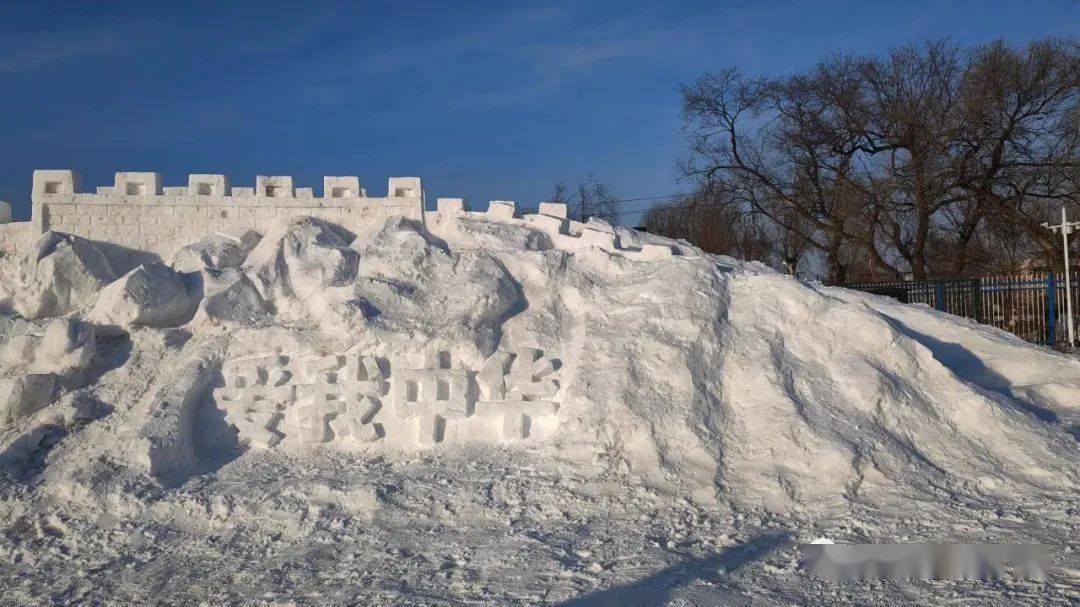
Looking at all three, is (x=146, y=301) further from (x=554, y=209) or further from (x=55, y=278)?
(x=554, y=209)

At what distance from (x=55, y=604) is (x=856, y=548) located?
543 centimetres

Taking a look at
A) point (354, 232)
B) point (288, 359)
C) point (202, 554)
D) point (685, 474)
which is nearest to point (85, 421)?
point (288, 359)

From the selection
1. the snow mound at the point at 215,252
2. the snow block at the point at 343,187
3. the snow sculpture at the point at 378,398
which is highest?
the snow block at the point at 343,187

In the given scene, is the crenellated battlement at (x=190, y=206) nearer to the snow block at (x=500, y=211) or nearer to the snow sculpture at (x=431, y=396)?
the snow block at (x=500, y=211)

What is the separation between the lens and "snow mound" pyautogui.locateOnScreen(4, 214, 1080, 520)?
7.38 metres

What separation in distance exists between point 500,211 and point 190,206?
3768 mm

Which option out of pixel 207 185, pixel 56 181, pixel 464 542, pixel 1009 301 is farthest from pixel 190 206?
pixel 1009 301

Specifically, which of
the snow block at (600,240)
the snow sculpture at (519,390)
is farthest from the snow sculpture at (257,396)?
the snow block at (600,240)

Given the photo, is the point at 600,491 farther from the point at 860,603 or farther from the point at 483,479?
the point at 860,603

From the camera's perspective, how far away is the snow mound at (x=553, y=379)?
7.38 meters

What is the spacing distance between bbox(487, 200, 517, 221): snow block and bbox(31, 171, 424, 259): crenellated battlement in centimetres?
86

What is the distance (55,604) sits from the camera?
5.46 meters

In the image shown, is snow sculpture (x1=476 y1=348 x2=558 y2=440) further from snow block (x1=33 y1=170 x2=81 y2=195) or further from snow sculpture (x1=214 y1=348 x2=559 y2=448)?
snow block (x1=33 y1=170 x2=81 y2=195)

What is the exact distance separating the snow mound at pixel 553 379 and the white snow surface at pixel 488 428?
31 mm
